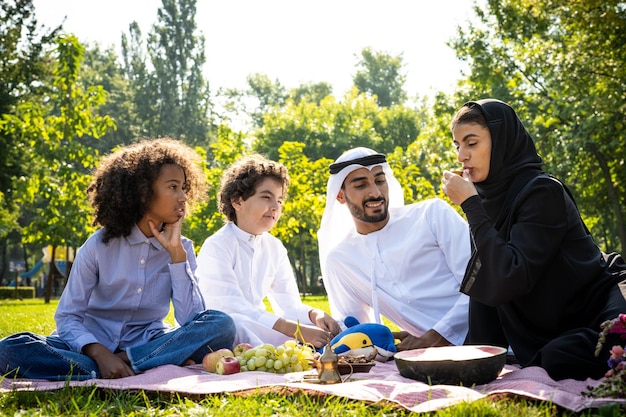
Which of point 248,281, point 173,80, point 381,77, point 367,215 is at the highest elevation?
point 381,77

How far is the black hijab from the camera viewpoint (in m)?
4.34

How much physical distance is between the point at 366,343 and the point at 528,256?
1569 millimetres

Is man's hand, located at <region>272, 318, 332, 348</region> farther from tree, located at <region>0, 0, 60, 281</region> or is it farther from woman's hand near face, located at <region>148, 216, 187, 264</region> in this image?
tree, located at <region>0, 0, 60, 281</region>

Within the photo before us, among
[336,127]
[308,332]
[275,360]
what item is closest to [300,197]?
[308,332]

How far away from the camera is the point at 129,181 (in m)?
5.22

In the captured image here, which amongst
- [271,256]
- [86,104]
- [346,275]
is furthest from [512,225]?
[86,104]

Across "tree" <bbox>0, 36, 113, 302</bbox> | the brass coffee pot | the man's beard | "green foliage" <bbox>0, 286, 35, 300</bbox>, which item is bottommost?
"green foliage" <bbox>0, 286, 35, 300</bbox>

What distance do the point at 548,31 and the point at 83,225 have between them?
17715 mm

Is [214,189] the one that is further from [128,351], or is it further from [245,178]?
[128,351]

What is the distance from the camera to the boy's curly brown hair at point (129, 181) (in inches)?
202

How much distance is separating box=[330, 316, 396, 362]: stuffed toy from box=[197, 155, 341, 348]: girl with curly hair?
47 cm

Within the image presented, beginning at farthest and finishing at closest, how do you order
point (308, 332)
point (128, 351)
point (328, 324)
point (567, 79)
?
point (567, 79)
point (328, 324)
point (308, 332)
point (128, 351)

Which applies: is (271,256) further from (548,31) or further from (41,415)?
(548,31)

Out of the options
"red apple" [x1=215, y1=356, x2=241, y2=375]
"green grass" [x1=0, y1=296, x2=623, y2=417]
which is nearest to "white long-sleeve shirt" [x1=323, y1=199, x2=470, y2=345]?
"red apple" [x1=215, y1=356, x2=241, y2=375]
